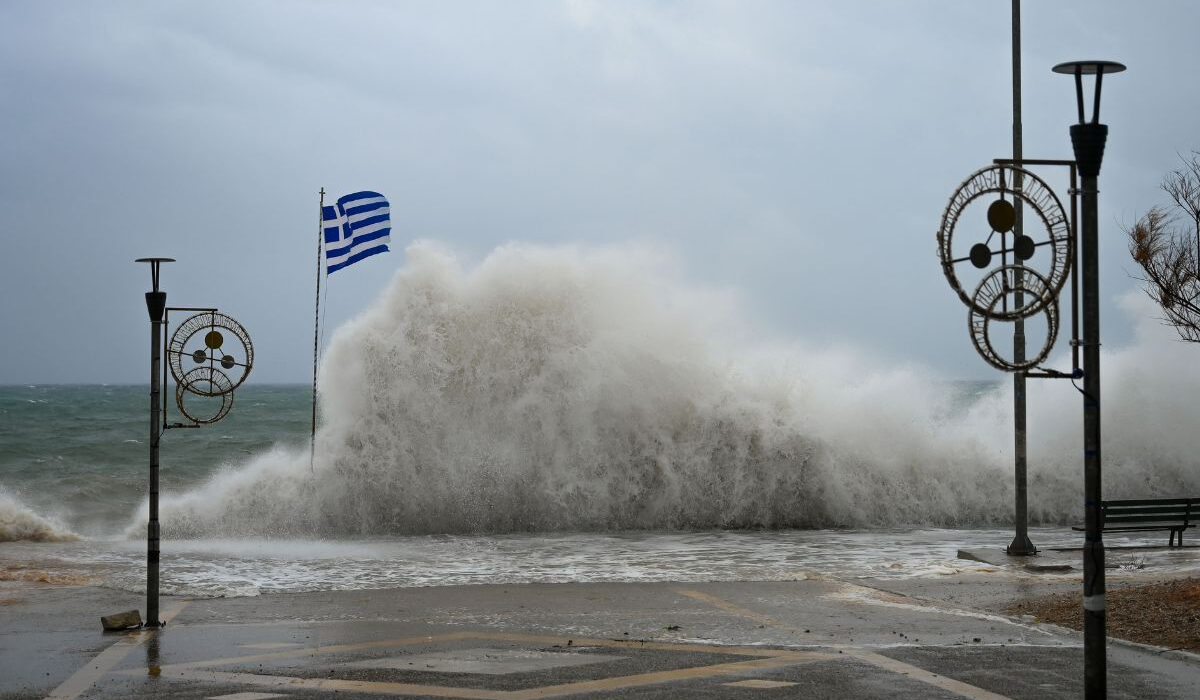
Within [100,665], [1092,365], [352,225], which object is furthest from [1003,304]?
[352,225]

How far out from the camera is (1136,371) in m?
28.4

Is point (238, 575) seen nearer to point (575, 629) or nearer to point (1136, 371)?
point (575, 629)

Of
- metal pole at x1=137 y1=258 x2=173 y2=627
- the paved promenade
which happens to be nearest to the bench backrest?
the paved promenade

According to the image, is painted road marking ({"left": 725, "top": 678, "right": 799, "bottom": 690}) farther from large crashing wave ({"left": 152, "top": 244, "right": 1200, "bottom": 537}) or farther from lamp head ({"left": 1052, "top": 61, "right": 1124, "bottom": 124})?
large crashing wave ({"left": 152, "top": 244, "right": 1200, "bottom": 537})

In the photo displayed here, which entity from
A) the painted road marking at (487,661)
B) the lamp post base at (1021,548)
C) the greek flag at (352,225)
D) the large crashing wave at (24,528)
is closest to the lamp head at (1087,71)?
the painted road marking at (487,661)

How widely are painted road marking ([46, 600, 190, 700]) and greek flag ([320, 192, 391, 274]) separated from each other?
10.7 m

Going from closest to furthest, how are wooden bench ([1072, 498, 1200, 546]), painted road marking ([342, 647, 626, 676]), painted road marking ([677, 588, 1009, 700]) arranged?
painted road marking ([677, 588, 1009, 700]) → painted road marking ([342, 647, 626, 676]) → wooden bench ([1072, 498, 1200, 546])

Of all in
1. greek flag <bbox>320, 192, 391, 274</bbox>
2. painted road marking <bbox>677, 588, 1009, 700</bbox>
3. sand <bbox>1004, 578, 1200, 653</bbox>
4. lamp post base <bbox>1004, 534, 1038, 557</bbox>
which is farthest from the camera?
greek flag <bbox>320, 192, 391, 274</bbox>

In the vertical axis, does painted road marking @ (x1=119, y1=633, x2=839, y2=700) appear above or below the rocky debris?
below

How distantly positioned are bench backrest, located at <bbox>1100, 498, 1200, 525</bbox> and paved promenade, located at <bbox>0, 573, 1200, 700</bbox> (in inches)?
145

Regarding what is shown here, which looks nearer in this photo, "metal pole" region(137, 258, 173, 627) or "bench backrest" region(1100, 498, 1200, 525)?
"metal pole" region(137, 258, 173, 627)

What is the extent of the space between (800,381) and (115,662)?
18394 millimetres

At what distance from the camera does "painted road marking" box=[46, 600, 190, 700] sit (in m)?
8.86

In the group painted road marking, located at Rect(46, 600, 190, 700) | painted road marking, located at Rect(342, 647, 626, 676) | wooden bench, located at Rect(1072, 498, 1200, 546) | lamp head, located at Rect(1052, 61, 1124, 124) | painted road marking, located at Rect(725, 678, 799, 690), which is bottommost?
painted road marking, located at Rect(46, 600, 190, 700)
